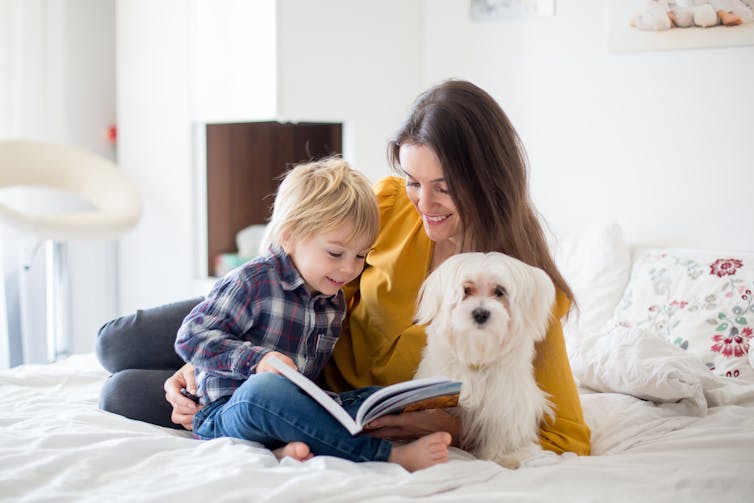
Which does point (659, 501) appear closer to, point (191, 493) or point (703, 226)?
point (191, 493)

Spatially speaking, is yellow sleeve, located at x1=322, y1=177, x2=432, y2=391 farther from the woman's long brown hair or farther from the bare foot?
the bare foot

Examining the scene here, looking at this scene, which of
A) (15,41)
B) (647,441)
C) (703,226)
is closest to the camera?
(647,441)

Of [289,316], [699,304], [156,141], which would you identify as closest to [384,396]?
[289,316]

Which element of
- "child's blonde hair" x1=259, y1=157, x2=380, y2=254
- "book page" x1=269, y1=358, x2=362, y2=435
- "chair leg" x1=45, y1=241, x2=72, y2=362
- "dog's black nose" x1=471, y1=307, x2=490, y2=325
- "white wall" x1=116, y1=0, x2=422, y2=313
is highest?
"white wall" x1=116, y1=0, x2=422, y2=313

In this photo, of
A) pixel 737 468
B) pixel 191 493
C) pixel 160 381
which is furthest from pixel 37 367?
pixel 737 468

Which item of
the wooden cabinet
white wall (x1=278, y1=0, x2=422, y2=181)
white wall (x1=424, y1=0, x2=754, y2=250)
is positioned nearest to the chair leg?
the wooden cabinet

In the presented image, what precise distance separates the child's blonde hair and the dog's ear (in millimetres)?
400

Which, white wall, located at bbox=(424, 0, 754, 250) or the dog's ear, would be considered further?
white wall, located at bbox=(424, 0, 754, 250)

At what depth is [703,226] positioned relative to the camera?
2898 mm

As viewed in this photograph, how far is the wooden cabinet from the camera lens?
3691 mm

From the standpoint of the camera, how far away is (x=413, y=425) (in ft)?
5.14

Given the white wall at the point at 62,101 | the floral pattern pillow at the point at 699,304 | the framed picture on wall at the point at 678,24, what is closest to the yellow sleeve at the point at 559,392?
the floral pattern pillow at the point at 699,304

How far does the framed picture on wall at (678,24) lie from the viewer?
2787 mm

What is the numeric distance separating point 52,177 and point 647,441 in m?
1.48
